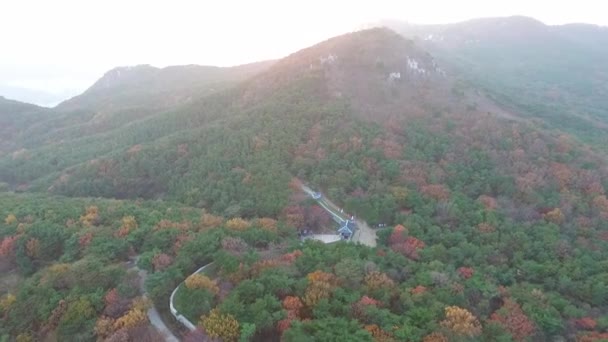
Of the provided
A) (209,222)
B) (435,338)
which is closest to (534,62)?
(209,222)

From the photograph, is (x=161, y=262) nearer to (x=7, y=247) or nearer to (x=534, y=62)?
(x=7, y=247)

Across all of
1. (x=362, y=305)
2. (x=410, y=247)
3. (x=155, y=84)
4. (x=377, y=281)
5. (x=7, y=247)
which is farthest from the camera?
(x=155, y=84)

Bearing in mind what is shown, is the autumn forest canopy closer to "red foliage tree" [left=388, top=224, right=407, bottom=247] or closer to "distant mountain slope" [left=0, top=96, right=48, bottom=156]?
"red foliage tree" [left=388, top=224, right=407, bottom=247]

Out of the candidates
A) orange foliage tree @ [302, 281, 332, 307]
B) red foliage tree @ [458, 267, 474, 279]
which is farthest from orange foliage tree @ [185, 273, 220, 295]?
red foliage tree @ [458, 267, 474, 279]

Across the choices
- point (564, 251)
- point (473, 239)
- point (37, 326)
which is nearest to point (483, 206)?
point (473, 239)

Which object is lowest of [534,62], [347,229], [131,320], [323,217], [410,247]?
[534,62]

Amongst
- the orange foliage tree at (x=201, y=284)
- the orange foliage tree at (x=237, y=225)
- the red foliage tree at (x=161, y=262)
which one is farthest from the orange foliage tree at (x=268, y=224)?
the orange foliage tree at (x=201, y=284)
